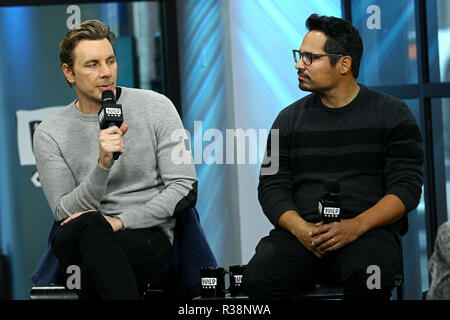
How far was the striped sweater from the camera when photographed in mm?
2354

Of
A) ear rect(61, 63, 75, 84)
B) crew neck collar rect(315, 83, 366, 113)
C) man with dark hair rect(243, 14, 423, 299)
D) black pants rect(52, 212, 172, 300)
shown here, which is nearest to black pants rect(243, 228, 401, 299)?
man with dark hair rect(243, 14, 423, 299)

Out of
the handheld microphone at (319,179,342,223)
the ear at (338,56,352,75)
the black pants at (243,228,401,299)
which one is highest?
the ear at (338,56,352,75)

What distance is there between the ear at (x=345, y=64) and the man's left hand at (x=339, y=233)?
0.56 metres

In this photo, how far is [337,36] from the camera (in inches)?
98.0

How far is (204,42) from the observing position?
3738mm

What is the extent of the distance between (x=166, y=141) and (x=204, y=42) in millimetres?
1346

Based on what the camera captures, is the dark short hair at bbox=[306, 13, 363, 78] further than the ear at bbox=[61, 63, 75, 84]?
No

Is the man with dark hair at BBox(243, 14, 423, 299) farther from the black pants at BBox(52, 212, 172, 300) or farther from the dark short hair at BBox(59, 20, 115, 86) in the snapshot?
the dark short hair at BBox(59, 20, 115, 86)

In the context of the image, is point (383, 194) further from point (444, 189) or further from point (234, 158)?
point (234, 158)

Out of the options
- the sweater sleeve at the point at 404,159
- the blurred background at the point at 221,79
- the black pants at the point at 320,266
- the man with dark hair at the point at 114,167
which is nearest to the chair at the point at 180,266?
the man with dark hair at the point at 114,167

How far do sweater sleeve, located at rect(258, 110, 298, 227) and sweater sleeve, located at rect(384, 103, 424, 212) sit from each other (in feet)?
1.13

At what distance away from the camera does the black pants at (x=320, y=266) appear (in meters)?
2.21

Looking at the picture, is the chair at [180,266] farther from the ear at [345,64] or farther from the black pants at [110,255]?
the ear at [345,64]
